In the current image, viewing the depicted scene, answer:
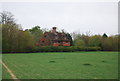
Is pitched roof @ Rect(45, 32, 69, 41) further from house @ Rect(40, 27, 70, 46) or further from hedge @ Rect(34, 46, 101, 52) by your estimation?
hedge @ Rect(34, 46, 101, 52)

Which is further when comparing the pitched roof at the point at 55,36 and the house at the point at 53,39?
the pitched roof at the point at 55,36

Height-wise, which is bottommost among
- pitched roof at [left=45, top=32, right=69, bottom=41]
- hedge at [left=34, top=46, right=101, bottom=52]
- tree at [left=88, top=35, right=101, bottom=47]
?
hedge at [left=34, top=46, right=101, bottom=52]

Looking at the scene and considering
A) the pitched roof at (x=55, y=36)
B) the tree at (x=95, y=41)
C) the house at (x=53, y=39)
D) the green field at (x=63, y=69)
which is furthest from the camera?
the pitched roof at (x=55, y=36)

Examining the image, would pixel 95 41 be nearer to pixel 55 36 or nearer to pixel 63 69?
pixel 55 36

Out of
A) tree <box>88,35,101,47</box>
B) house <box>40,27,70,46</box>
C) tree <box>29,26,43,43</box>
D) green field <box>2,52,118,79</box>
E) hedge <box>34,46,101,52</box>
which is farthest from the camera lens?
tree <box>29,26,43,43</box>

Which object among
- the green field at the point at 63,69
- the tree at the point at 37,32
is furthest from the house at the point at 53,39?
the green field at the point at 63,69

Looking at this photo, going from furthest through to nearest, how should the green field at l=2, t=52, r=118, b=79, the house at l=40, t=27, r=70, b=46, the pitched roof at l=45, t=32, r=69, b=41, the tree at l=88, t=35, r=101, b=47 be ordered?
the pitched roof at l=45, t=32, r=69, b=41 < the house at l=40, t=27, r=70, b=46 < the tree at l=88, t=35, r=101, b=47 < the green field at l=2, t=52, r=118, b=79

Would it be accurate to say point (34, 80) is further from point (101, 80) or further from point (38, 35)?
point (38, 35)

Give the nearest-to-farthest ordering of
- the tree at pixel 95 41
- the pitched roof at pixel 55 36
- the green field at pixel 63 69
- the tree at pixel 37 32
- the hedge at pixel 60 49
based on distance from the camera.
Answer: the green field at pixel 63 69, the hedge at pixel 60 49, the tree at pixel 95 41, the pitched roof at pixel 55 36, the tree at pixel 37 32

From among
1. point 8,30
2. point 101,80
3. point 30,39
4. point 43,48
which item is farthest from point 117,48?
point 101,80

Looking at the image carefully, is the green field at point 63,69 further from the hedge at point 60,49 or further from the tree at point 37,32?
the tree at point 37,32

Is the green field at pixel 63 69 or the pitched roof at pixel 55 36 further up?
the pitched roof at pixel 55 36

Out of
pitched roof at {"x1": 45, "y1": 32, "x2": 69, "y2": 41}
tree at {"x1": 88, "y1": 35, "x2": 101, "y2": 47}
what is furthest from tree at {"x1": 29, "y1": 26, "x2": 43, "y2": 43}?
tree at {"x1": 88, "y1": 35, "x2": 101, "y2": 47}

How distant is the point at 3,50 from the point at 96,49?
1244 inches
